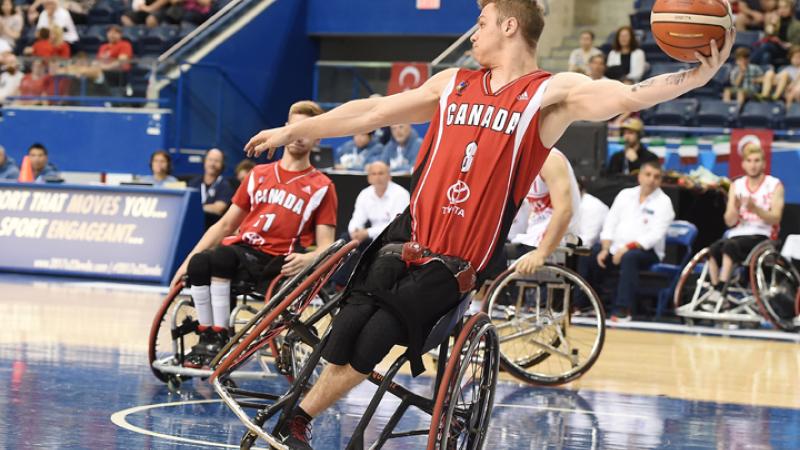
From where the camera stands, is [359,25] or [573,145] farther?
[359,25]

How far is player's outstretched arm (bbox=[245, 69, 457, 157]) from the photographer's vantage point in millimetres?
4484

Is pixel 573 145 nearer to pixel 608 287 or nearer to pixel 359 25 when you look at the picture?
pixel 608 287

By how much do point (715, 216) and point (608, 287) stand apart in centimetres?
124

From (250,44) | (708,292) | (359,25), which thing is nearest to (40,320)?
(708,292)

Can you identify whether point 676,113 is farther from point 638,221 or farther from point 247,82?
point 247,82

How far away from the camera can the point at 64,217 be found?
13.3 m

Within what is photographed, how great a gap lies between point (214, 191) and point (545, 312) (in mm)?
6076

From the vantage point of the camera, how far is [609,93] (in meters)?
4.28

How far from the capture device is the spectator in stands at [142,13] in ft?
65.4

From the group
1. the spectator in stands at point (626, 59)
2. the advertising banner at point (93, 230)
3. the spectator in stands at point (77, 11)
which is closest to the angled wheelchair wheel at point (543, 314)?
the advertising banner at point (93, 230)

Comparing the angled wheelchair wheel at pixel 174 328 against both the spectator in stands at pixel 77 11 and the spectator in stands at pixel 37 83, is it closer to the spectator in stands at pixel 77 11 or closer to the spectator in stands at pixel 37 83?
the spectator in stands at pixel 37 83

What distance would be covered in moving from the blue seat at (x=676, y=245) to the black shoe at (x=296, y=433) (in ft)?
26.0

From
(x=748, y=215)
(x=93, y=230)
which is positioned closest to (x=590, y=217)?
(x=748, y=215)

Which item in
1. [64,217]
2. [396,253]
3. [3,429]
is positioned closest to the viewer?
[396,253]
